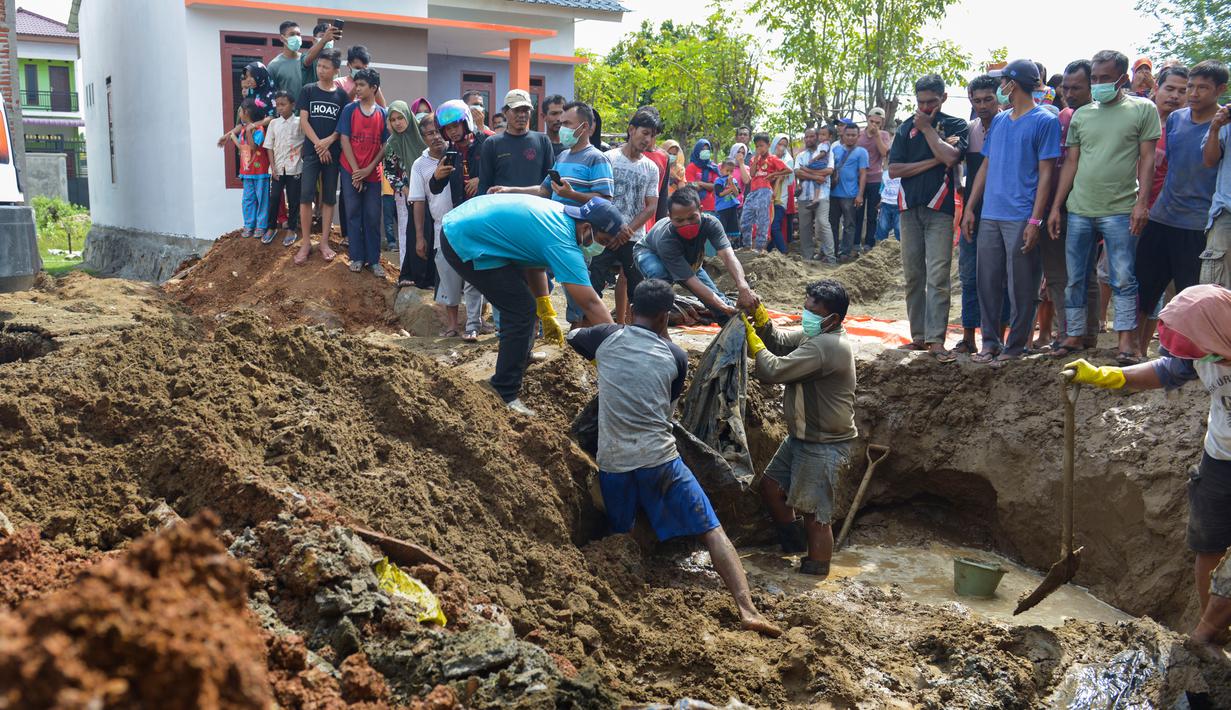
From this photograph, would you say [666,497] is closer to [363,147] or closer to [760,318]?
[760,318]

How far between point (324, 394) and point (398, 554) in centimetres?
148

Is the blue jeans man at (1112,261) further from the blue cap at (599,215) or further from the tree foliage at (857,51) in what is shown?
the tree foliage at (857,51)

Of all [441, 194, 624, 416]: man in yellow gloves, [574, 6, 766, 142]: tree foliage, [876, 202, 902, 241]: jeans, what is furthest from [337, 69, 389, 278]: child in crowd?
[574, 6, 766, 142]: tree foliage

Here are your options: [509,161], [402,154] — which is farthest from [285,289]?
[509,161]

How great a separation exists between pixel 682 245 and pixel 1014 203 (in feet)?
7.62

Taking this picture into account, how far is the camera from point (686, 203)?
6.62m

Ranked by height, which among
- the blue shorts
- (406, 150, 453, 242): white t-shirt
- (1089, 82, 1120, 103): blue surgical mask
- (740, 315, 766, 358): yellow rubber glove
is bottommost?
the blue shorts

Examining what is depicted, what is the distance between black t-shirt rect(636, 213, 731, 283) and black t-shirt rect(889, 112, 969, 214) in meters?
1.67

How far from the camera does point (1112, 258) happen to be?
6754 mm

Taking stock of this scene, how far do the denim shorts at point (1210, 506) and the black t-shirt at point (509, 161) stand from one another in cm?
519

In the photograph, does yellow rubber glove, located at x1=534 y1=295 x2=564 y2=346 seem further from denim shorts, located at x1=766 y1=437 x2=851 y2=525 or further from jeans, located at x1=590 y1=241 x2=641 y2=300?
denim shorts, located at x1=766 y1=437 x2=851 y2=525

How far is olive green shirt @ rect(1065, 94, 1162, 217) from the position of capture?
6547 mm

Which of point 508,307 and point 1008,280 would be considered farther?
point 1008,280

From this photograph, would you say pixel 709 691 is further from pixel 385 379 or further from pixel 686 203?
pixel 686 203
